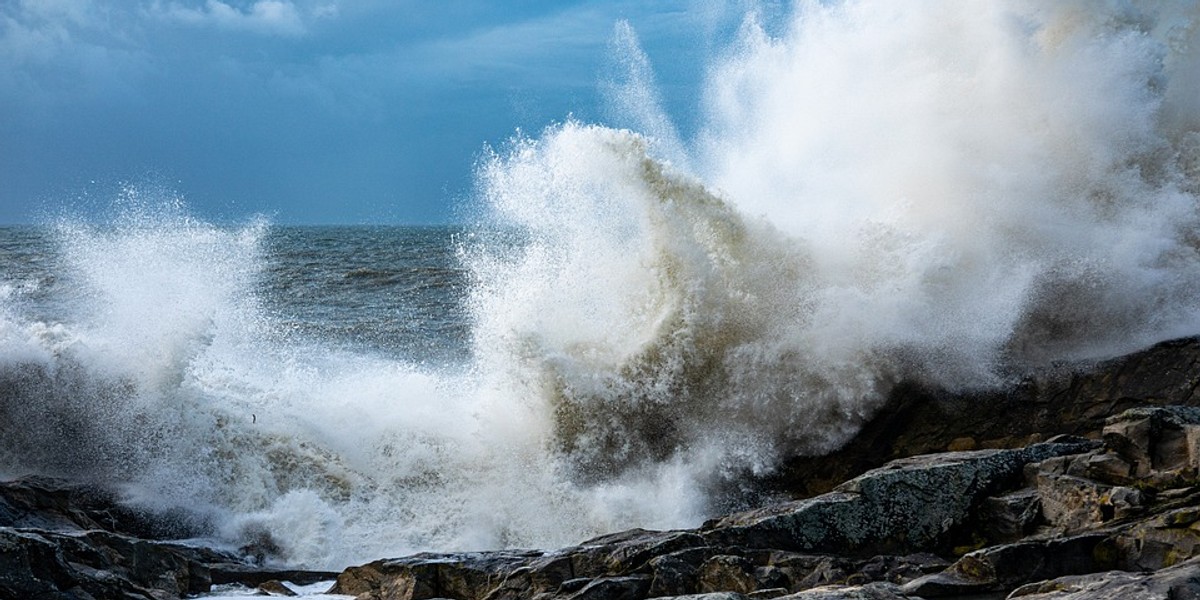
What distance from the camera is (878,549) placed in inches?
277

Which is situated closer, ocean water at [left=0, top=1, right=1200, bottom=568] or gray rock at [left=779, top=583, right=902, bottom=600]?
gray rock at [left=779, top=583, right=902, bottom=600]

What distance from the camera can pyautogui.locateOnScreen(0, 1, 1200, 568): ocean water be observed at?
10.8m

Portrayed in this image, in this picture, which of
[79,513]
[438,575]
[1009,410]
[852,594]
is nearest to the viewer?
[852,594]

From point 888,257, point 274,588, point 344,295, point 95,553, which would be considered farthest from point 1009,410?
point 344,295

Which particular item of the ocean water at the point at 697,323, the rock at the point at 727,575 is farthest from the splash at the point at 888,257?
the rock at the point at 727,575

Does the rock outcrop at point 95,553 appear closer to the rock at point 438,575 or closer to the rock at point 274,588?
the rock at point 274,588

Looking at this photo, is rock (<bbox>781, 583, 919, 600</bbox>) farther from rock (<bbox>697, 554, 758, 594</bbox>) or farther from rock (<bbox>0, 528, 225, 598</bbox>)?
rock (<bbox>0, 528, 225, 598</bbox>)

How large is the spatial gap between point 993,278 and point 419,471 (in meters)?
6.69

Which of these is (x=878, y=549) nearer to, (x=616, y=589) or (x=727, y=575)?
(x=727, y=575)

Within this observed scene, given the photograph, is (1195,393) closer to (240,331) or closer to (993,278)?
(993,278)

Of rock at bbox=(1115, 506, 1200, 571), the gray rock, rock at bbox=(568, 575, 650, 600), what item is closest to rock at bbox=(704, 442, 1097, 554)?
rock at bbox=(568, 575, 650, 600)

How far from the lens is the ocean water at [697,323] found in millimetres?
10820

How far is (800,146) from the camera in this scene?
15.9m

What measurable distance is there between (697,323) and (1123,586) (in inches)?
278
